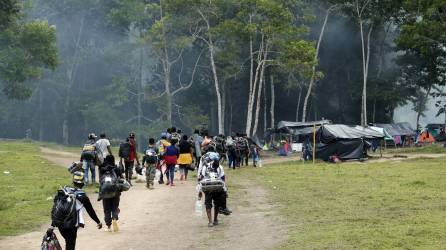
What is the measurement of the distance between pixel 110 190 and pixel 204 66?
4795cm

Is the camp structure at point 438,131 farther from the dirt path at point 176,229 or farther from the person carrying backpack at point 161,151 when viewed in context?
the dirt path at point 176,229

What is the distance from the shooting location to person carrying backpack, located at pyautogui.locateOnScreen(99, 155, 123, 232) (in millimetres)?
13007

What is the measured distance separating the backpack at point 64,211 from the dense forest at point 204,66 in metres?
36.8

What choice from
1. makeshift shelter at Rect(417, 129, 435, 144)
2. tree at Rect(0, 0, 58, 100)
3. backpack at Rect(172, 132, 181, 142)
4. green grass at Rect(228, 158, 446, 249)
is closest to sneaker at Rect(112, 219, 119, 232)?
green grass at Rect(228, 158, 446, 249)

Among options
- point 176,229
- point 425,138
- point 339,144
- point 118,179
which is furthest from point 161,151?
point 425,138

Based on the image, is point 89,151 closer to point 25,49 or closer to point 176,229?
point 176,229

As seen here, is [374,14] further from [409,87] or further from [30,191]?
[30,191]

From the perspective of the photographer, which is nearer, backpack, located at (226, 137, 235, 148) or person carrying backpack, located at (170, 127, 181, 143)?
person carrying backpack, located at (170, 127, 181, 143)

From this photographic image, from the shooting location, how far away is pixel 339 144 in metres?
34.8

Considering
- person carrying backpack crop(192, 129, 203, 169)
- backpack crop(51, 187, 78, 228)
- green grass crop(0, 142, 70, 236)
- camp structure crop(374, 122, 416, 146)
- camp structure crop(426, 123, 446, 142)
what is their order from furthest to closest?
camp structure crop(426, 123, 446, 142)
camp structure crop(374, 122, 416, 146)
person carrying backpack crop(192, 129, 203, 169)
green grass crop(0, 142, 70, 236)
backpack crop(51, 187, 78, 228)

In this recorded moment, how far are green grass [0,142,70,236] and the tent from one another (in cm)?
1408

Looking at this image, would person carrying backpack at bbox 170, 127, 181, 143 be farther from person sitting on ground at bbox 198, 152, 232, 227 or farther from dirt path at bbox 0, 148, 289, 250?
person sitting on ground at bbox 198, 152, 232, 227

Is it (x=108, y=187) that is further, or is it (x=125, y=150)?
(x=125, y=150)

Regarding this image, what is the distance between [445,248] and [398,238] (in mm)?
1027
